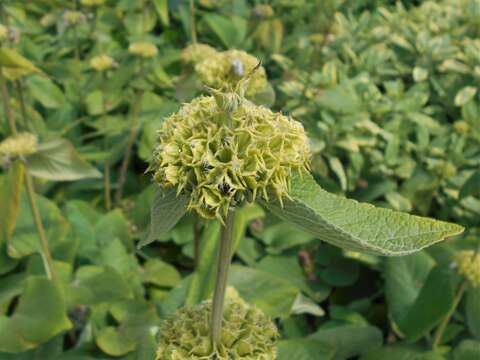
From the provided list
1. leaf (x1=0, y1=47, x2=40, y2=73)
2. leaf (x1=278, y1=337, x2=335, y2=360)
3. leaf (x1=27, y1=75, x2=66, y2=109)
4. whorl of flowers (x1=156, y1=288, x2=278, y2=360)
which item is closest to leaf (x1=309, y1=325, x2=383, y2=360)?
leaf (x1=278, y1=337, x2=335, y2=360)

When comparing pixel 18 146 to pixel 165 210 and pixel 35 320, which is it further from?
pixel 165 210

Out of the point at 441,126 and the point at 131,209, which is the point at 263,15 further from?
the point at 131,209

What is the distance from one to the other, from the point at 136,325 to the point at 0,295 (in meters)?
0.40

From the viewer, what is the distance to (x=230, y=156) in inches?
24.6

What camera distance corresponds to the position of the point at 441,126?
2.15 metres

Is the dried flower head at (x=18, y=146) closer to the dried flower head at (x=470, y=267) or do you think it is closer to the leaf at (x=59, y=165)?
the leaf at (x=59, y=165)

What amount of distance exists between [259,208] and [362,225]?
1.16m

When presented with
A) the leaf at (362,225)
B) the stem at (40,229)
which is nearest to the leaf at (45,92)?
the stem at (40,229)

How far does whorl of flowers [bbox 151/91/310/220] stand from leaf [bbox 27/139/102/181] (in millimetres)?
893

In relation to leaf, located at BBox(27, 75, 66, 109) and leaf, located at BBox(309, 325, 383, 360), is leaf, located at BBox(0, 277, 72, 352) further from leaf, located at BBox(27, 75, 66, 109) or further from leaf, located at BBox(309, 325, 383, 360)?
→ leaf, located at BBox(27, 75, 66, 109)

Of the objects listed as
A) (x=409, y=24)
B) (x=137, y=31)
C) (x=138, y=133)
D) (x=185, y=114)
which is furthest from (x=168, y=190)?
(x=409, y=24)

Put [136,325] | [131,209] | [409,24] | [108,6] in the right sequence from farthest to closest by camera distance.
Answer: [108,6] → [409,24] → [131,209] → [136,325]

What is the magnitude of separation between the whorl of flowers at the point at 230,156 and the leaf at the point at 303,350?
27.2 inches

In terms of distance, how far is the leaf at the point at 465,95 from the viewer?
2098mm
